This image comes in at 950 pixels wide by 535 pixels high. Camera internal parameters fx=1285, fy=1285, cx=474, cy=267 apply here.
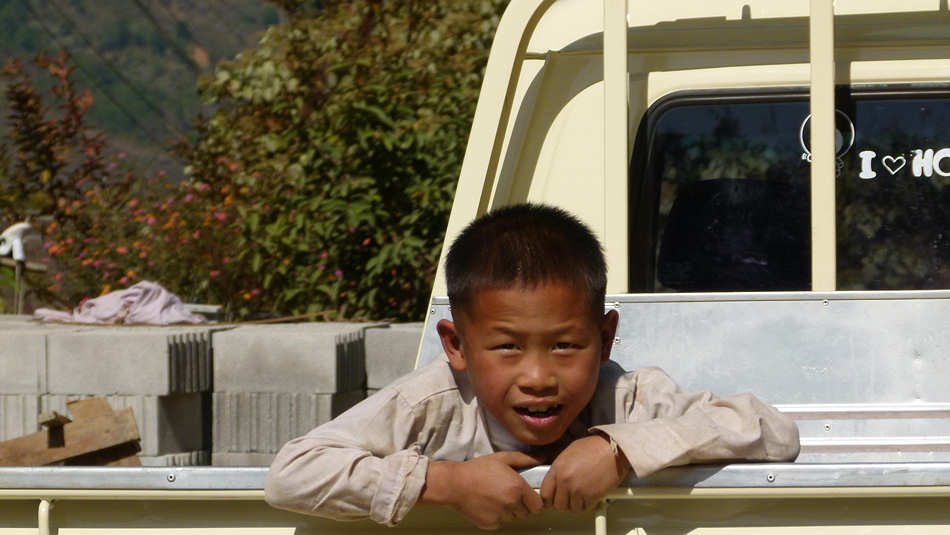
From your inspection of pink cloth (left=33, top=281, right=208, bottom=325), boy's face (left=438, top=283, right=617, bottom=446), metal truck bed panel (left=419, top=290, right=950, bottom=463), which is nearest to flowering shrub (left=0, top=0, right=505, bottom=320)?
pink cloth (left=33, top=281, right=208, bottom=325)

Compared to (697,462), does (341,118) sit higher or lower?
higher

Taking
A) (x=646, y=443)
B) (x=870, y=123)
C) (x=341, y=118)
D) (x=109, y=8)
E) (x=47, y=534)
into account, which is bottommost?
(x=47, y=534)

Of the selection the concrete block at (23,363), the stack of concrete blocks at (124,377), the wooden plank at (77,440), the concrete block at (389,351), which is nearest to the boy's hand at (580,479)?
the wooden plank at (77,440)

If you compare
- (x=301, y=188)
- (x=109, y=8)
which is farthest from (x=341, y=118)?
(x=109, y=8)

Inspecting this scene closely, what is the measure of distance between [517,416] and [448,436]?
20cm

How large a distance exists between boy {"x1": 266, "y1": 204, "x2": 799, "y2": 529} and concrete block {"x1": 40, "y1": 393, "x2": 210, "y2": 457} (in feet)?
11.0

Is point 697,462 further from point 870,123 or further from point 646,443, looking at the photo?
point 870,123

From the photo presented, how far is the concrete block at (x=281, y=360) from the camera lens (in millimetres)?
5500

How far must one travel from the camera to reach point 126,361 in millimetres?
5355

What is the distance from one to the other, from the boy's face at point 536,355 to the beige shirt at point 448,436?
0.24ft

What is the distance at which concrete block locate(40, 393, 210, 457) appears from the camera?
211 inches

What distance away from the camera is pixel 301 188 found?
6453 millimetres

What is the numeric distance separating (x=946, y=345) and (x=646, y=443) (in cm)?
95

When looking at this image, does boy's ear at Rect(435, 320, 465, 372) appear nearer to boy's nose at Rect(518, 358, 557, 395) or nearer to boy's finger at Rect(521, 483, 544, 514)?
boy's nose at Rect(518, 358, 557, 395)
